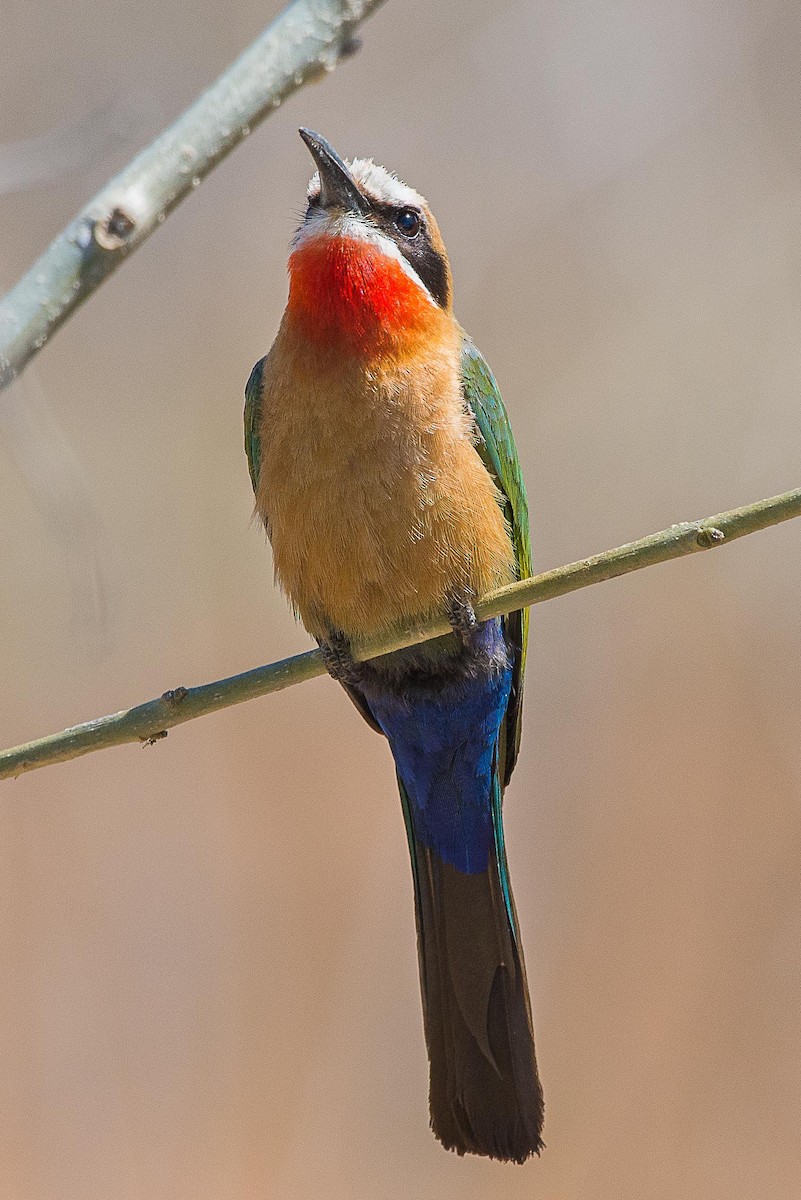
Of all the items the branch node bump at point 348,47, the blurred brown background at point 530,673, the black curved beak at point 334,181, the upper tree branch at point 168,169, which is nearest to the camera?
the upper tree branch at point 168,169

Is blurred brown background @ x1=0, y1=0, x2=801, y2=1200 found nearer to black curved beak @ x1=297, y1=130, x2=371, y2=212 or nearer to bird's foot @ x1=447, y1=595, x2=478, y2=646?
black curved beak @ x1=297, y1=130, x2=371, y2=212

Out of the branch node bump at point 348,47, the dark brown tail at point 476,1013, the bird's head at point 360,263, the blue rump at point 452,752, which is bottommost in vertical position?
the dark brown tail at point 476,1013

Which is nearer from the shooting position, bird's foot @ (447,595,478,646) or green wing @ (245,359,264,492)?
bird's foot @ (447,595,478,646)

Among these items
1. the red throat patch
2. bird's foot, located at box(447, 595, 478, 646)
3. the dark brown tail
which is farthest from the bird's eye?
the dark brown tail

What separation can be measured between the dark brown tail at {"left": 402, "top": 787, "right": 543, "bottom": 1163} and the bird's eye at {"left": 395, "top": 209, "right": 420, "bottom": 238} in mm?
1177

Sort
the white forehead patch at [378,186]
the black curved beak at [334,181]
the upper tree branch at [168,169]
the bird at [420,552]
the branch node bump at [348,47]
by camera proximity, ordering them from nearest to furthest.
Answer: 1. the upper tree branch at [168,169]
2. the branch node bump at [348,47]
3. the bird at [420,552]
4. the black curved beak at [334,181]
5. the white forehead patch at [378,186]

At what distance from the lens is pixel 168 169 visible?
46.6 inches

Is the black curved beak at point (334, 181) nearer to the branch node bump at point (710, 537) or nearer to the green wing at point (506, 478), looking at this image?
the green wing at point (506, 478)

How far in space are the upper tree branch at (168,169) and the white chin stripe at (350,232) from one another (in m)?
0.97

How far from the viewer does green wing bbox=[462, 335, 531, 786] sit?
94.3 inches

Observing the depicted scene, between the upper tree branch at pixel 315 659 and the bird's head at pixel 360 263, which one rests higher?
the bird's head at pixel 360 263

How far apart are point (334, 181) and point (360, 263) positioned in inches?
6.8

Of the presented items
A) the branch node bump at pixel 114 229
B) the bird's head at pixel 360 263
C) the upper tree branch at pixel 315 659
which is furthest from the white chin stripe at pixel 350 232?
the branch node bump at pixel 114 229

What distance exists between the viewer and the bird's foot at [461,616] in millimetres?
2211
